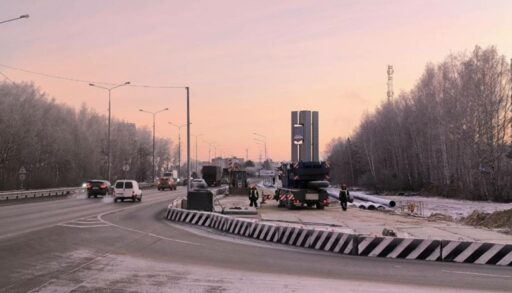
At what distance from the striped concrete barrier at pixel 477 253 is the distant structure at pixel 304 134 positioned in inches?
1157

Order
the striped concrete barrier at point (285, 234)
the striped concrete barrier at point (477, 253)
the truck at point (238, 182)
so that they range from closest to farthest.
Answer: the striped concrete barrier at point (477, 253) < the striped concrete barrier at point (285, 234) < the truck at point (238, 182)

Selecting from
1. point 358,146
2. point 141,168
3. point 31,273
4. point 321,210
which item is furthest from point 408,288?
point 141,168

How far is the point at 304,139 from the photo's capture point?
43750mm

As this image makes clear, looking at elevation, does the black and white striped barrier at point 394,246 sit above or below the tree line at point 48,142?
below

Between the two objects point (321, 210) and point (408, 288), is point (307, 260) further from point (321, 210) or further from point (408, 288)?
point (321, 210)

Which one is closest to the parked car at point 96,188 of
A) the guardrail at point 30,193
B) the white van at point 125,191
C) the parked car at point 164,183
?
the guardrail at point 30,193

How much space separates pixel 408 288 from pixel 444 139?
66.1m

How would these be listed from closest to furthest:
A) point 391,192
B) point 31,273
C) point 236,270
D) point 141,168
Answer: point 31,273 → point 236,270 → point 391,192 → point 141,168

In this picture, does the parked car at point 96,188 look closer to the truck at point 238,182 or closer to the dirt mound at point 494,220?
the truck at point 238,182

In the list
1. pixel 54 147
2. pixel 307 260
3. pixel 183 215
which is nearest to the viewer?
pixel 307 260

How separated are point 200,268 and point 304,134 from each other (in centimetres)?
3268

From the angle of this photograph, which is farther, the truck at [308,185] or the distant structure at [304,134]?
the distant structure at [304,134]

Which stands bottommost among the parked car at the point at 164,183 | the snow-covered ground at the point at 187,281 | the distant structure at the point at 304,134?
the snow-covered ground at the point at 187,281

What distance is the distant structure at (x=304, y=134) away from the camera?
4326 centimetres
